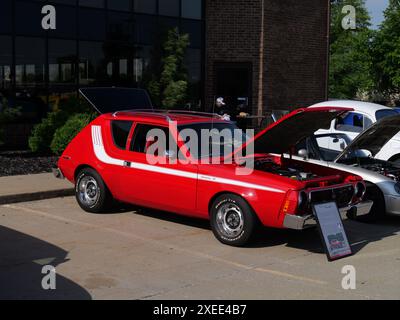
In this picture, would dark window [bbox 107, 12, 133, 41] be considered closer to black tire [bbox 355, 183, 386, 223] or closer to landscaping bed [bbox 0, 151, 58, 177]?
landscaping bed [bbox 0, 151, 58, 177]

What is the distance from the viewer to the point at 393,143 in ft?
39.7

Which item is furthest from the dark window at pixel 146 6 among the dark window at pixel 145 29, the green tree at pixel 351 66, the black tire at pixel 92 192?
the green tree at pixel 351 66

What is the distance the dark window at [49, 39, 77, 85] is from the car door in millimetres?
8891

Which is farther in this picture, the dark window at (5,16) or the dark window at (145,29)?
the dark window at (145,29)

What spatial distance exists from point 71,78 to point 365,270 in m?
12.5

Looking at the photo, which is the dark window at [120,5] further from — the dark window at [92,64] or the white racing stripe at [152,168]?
the white racing stripe at [152,168]

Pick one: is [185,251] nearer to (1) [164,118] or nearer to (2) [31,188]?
(1) [164,118]

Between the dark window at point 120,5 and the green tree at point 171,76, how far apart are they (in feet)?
4.93

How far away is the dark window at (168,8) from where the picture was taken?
64.0 ft

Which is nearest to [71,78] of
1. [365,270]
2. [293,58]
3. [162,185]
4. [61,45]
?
[61,45]

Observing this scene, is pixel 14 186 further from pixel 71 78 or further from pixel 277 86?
pixel 277 86

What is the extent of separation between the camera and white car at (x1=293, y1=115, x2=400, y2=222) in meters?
9.20

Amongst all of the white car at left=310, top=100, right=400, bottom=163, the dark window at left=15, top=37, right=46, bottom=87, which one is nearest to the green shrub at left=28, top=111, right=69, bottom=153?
the dark window at left=15, top=37, right=46, bottom=87

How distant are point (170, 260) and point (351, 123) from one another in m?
7.86
